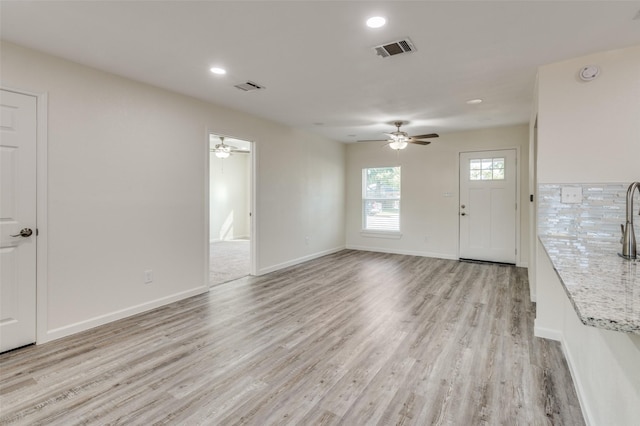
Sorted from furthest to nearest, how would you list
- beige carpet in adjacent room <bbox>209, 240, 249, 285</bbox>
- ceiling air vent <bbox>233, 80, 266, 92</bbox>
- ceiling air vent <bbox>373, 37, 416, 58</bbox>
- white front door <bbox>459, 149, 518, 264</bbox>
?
white front door <bbox>459, 149, 518, 264</bbox> → beige carpet in adjacent room <bbox>209, 240, 249, 285</bbox> → ceiling air vent <bbox>233, 80, 266, 92</bbox> → ceiling air vent <bbox>373, 37, 416, 58</bbox>

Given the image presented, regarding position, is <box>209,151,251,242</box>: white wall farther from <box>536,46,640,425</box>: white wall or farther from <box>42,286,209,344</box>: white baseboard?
<box>536,46,640,425</box>: white wall

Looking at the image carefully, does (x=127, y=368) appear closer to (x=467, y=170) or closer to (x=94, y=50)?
(x=94, y=50)

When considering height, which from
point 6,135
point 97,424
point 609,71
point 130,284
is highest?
point 609,71

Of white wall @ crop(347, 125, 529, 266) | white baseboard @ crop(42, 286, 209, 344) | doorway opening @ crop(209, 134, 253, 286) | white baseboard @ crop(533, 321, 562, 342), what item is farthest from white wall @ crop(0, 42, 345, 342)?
white baseboard @ crop(533, 321, 562, 342)

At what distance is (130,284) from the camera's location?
3395 mm

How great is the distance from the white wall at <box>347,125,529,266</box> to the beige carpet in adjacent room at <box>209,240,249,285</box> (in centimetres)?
294

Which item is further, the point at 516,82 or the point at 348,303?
the point at 348,303

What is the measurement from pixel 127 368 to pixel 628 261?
10.9 feet

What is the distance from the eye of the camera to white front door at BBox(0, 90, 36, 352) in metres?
2.58

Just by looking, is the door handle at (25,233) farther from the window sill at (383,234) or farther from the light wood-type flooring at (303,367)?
the window sill at (383,234)

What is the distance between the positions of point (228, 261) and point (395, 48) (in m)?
4.92

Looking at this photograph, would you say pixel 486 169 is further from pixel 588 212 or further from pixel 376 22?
pixel 376 22

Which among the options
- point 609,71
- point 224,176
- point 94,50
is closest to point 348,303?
point 609,71

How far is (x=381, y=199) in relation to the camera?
23.8ft
